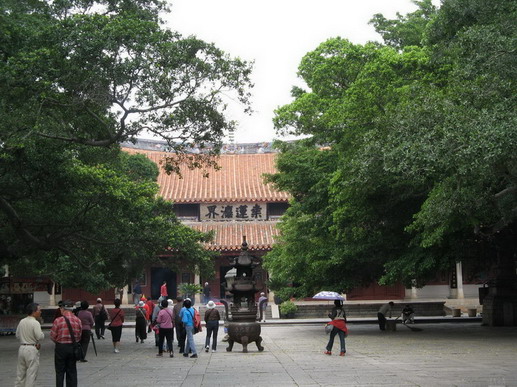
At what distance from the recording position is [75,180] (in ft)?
54.9

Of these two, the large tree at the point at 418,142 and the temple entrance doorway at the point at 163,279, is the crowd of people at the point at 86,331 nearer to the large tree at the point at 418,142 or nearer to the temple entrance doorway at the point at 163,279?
the large tree at the point at 418,142

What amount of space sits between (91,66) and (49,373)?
6002mm

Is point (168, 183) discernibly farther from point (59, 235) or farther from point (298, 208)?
point (59, 235)

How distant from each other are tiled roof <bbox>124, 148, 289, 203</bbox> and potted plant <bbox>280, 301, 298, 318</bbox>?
833 centimetres

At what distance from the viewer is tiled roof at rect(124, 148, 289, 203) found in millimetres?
42875

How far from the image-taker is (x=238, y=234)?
4181 cm

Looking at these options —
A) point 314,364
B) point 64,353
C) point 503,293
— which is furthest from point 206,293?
point 64,353

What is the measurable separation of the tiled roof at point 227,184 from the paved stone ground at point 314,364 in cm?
2141

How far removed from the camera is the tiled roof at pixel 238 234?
40.6 meters

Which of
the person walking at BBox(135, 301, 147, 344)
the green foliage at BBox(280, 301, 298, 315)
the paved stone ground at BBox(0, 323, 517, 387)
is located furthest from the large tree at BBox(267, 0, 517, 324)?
the person walking at BBox(135, 301, 147, 344)

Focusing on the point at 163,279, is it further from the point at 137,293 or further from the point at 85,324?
the point at 85,324

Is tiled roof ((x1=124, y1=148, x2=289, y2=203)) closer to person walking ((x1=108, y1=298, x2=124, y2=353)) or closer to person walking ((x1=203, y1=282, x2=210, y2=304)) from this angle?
person walking ((x1=203, y1=282, x2=210, y2=304))

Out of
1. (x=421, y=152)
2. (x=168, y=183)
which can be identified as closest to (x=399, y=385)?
(x=421, y=152)

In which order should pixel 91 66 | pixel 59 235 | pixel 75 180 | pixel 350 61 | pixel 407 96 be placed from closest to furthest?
pixel 91 66
pixel 75 180
pixel 407 96
pixel 59 235
pixel 350 61
